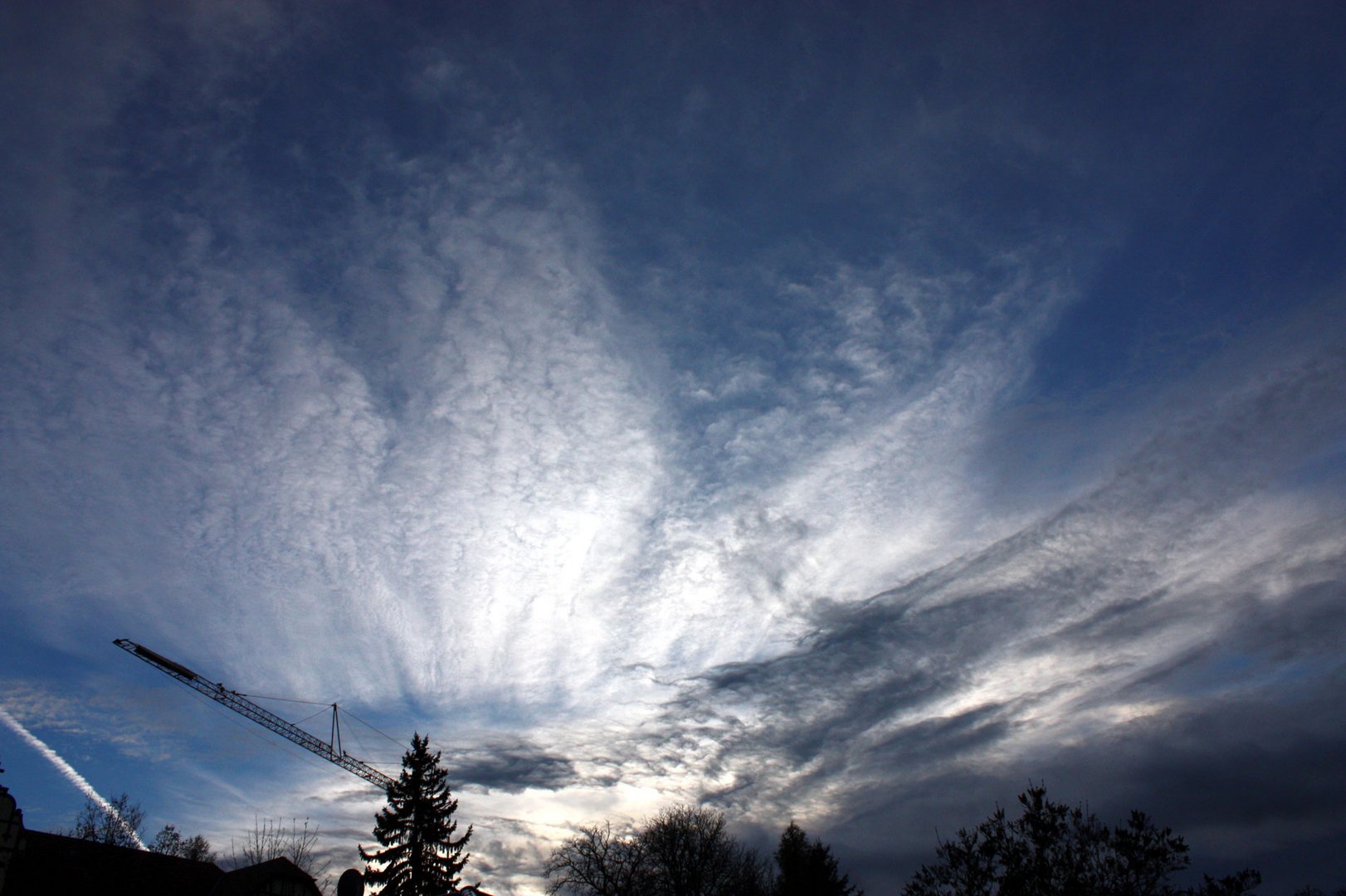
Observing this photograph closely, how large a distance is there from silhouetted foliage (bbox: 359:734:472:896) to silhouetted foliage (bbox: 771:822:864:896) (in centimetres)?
2128

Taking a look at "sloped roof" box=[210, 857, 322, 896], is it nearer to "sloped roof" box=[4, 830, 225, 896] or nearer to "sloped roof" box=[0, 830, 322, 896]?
"sloped roof" box=[0, 830, 322, 896]

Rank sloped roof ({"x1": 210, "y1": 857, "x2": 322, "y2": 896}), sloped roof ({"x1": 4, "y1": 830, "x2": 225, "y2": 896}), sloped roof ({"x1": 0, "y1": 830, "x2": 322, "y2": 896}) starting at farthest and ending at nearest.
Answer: sloped roof ({"x1": 210, "y1": 857, "x2": 322, "y2": 896})
sloped roof ({"x1": 0, "y1": 830, "x2": 322, "y2": 896})
sloped roof ({"x1": 4, "y1": 830, "x2": 225, "y2": 896})

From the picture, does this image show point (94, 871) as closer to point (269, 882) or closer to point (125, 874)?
point (125, 874)

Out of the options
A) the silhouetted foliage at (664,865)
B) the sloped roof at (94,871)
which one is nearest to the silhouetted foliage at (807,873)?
the silhouetted foliage at (664,865)

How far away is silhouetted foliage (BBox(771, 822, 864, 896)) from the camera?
4569cm

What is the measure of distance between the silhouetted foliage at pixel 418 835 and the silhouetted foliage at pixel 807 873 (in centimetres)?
2128

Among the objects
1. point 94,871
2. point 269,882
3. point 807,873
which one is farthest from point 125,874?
point 807,873

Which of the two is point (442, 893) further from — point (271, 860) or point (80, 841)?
point (80, 841)

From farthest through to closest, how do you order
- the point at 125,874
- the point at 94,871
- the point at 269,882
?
the point at 269,882 < the point at 125,874 < the point at 94,871

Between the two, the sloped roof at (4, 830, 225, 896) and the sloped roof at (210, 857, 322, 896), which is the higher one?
the sloped roof at (4, 830, 225, 896)

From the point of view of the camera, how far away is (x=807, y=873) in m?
46.3

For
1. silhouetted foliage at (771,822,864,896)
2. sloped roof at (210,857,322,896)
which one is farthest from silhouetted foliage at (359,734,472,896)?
silhouetted foliage at (771,822,864,896)

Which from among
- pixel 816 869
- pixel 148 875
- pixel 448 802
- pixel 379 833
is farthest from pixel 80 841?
pixel 816 869

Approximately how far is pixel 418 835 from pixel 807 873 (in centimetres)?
2472
